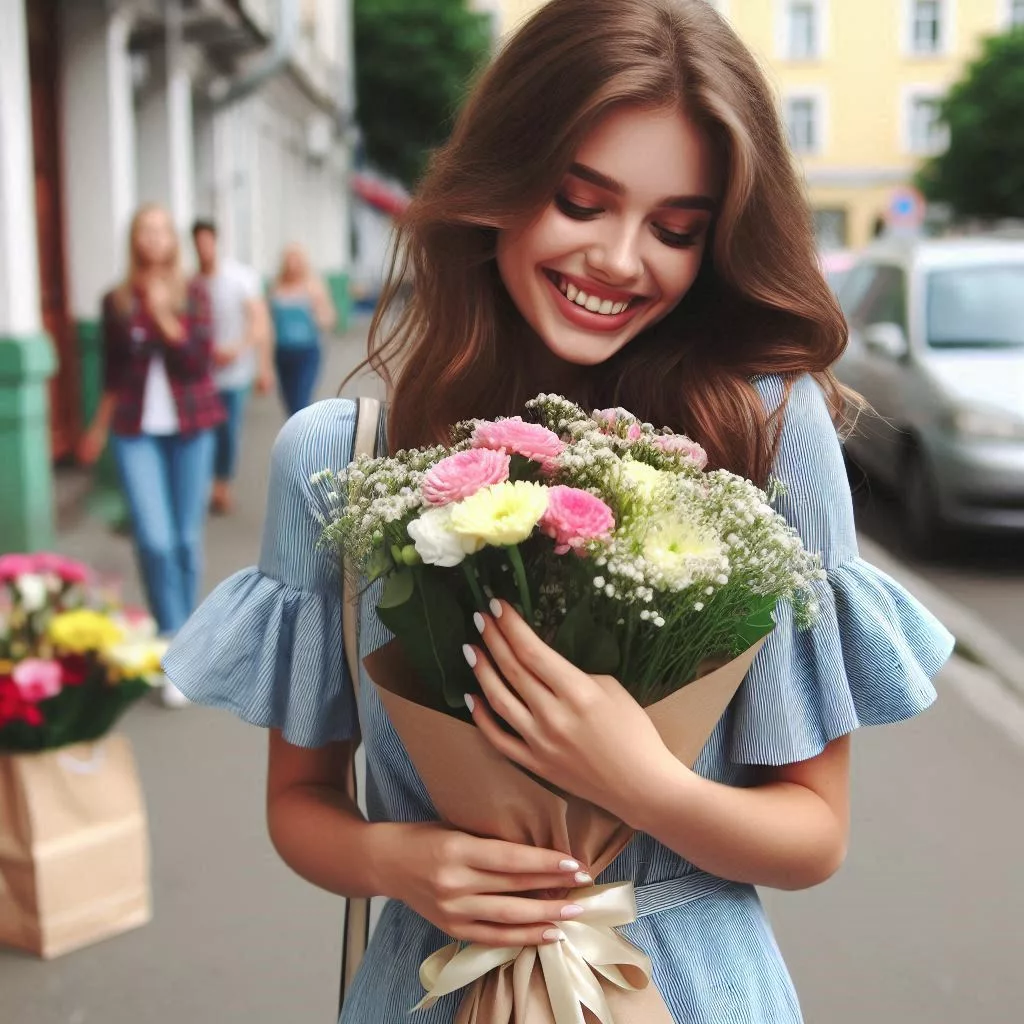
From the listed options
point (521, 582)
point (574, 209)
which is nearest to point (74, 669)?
point (574, 209)

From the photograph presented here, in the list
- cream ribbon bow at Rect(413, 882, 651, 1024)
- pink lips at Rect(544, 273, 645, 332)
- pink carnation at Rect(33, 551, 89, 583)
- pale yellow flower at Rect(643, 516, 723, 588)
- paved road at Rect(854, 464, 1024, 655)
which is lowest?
paved road at Rect(854, 464, 1024, 655)

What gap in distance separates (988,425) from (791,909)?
182 inches

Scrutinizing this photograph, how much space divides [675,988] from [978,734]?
4.45 m

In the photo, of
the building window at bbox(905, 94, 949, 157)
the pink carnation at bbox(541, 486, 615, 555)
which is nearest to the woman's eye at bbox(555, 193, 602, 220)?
the pink carnation at bbox(541, 486, 615, 555)

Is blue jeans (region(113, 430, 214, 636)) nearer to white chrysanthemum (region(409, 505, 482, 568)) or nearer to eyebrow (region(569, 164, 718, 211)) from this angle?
eyebrow (region(569, 164, 718, 211))

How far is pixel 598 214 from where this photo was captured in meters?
1.53

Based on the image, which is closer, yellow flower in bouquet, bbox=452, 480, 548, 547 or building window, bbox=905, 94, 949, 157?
yellow flower in bouquet, bbox=452, 480, 548, 547

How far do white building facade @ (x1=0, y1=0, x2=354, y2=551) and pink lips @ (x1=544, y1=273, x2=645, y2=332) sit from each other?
20.3 feet

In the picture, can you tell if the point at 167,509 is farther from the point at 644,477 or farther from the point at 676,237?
the point at 644,477

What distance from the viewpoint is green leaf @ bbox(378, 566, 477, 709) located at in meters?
1.20

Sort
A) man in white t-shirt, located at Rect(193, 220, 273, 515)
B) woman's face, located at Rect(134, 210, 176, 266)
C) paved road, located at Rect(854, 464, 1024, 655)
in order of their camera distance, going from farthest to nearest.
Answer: man in white t-shirt, located at Rect(193, 220, 273, 515) < paved road, located at Rect(854, 464, 1024, 655) < woman's face, located at Rect(134, 210, 176, 266)

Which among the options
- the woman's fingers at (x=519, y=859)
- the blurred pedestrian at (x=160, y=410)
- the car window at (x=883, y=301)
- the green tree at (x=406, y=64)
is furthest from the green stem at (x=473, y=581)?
the green tree at (x=406, y=64)

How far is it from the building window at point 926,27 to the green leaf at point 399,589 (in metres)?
54.2

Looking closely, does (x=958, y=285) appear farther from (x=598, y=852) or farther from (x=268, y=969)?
(x=598, y=852)
